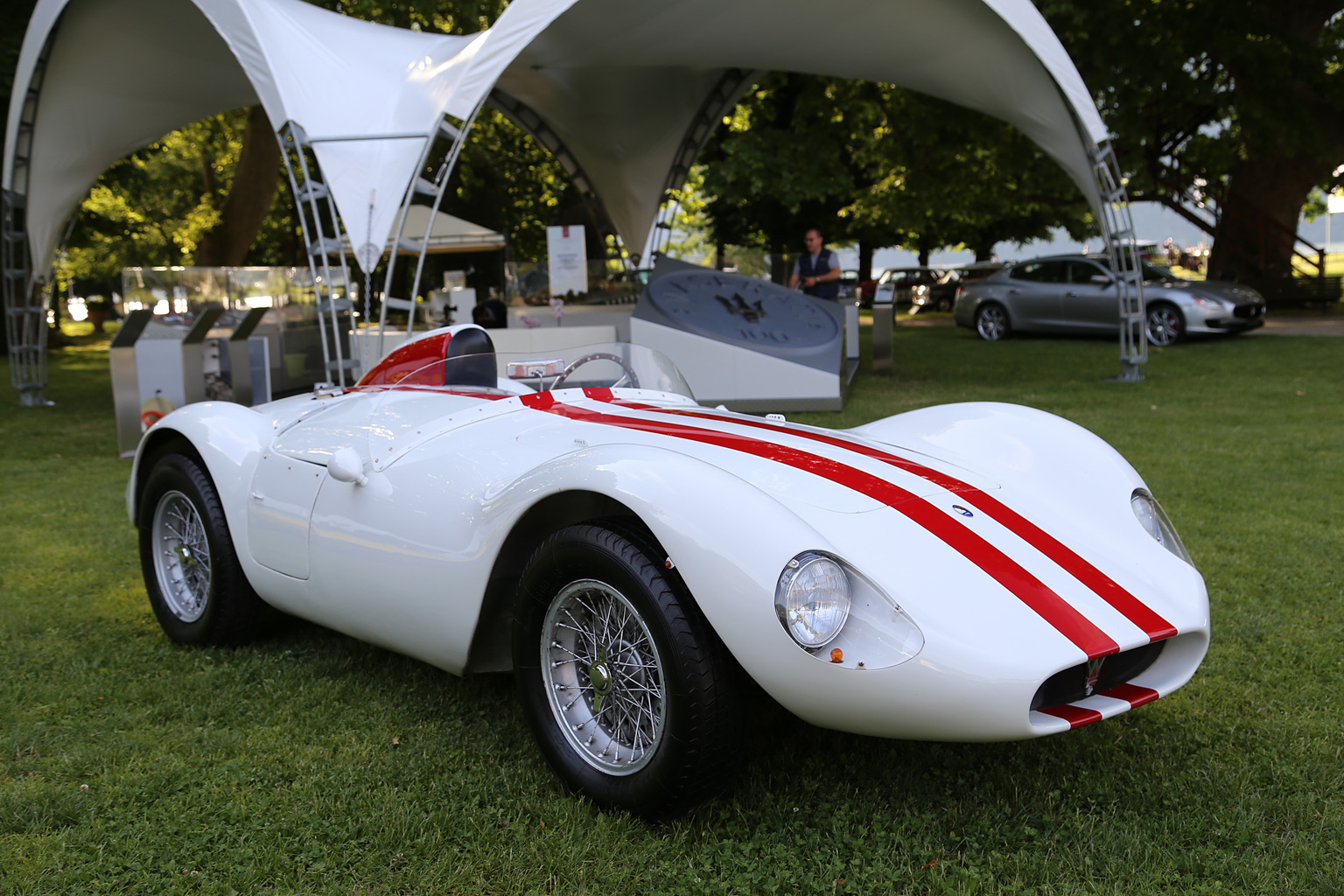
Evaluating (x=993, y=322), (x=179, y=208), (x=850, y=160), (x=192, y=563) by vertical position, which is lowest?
(x=192, y=563)

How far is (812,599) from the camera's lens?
2.27m

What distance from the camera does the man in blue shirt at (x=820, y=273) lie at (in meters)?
13.0

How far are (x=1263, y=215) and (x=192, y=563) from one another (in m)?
22.6

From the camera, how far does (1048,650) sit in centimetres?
225

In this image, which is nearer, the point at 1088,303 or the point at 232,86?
the point at 232,86

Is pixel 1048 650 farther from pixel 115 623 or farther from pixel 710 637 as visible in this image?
pixel 115 623

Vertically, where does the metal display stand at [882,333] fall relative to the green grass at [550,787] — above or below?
above

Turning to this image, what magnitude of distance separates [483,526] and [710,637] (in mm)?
781

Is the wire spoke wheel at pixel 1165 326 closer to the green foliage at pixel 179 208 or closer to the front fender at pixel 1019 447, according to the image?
the front fender at pixel 1019 447

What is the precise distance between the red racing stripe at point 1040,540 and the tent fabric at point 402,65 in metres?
6.69

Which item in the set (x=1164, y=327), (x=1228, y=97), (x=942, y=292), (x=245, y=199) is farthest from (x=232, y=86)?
(x=942, y=292)

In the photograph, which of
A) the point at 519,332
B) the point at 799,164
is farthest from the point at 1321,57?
the point at 519,332

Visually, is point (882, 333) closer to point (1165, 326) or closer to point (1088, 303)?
point (1165, 326)

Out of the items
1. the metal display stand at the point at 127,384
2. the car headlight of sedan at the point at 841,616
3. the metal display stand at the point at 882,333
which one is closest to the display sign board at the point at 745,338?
the metal display stand at the point at 882,333
